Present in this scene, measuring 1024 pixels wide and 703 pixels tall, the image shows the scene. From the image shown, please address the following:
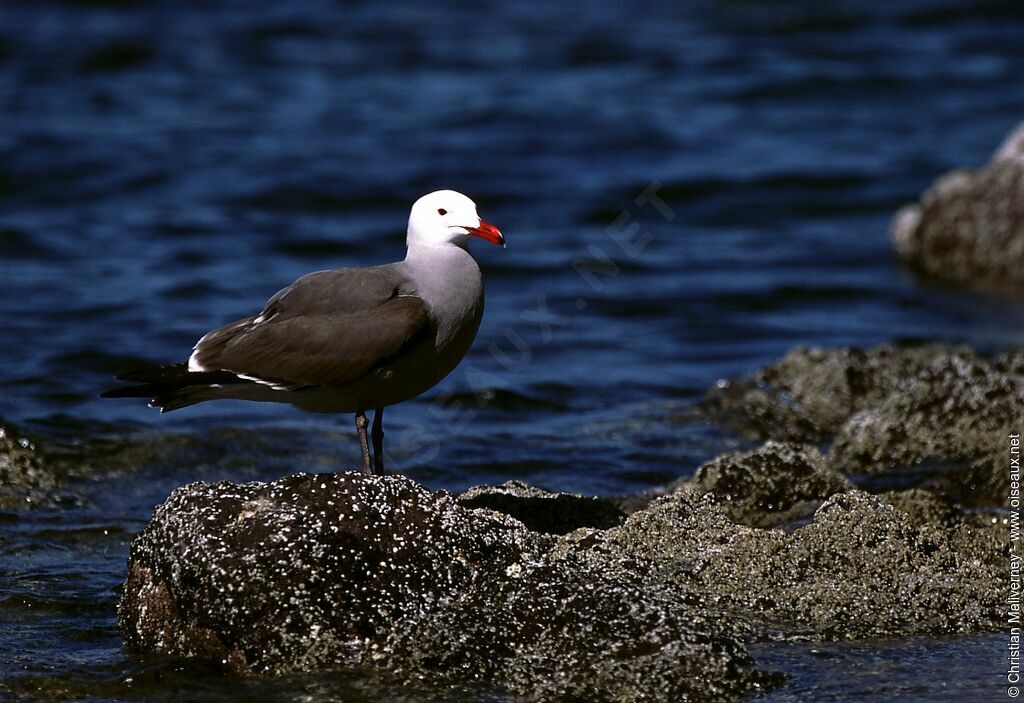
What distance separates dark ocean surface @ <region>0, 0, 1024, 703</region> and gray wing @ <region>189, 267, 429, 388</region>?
1.10 meters

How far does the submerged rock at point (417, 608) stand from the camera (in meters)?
4.76

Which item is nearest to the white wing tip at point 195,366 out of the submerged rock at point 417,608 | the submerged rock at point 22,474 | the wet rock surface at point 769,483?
the submerged rock at point 417,608

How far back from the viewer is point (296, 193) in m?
14.9

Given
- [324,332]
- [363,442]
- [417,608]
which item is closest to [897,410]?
[363,442]

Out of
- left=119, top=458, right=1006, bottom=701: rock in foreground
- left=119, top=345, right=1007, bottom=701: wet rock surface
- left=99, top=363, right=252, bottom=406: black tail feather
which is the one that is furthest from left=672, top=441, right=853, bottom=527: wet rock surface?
left=99, top=363, right=252, bottom=406: black tail feather

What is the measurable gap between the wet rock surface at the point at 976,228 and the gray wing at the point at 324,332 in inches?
310

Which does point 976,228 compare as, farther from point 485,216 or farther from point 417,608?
point 417,608

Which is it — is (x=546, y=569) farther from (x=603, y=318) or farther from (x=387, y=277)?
(x=603, y=318)

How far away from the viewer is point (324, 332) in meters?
5.65

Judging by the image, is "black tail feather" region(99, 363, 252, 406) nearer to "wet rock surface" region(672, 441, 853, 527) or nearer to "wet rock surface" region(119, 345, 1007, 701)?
"wet rock surface" region(119, 345, 1007, 701)

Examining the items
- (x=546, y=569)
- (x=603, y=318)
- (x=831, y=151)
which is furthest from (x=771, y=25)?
(x=546, y=569)

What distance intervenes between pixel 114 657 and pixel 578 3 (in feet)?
63.8

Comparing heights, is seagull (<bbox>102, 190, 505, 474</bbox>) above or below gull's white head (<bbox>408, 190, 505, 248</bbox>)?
below

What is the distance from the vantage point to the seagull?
18.2ft
